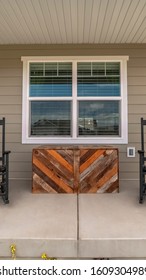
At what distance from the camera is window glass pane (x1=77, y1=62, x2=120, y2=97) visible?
3996 millimetres

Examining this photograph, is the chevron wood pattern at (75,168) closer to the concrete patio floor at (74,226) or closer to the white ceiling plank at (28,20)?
the concrete patio floor at (74,226)

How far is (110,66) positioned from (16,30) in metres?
1.64

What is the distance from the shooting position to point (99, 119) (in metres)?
4.02

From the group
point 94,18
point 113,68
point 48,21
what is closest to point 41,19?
point 48,21

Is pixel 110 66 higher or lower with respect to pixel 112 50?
lower

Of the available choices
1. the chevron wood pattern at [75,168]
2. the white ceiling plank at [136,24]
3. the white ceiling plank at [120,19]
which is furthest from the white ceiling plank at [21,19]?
the chevron wood pattern at [75,168]

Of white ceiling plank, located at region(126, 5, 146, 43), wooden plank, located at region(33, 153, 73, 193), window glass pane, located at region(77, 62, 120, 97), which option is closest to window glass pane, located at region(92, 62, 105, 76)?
window glass pane, located at region(77, 62, 120, 97)

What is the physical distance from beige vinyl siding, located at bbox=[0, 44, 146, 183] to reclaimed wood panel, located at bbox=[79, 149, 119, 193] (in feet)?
2.27

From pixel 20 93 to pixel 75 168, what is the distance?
1703mm
